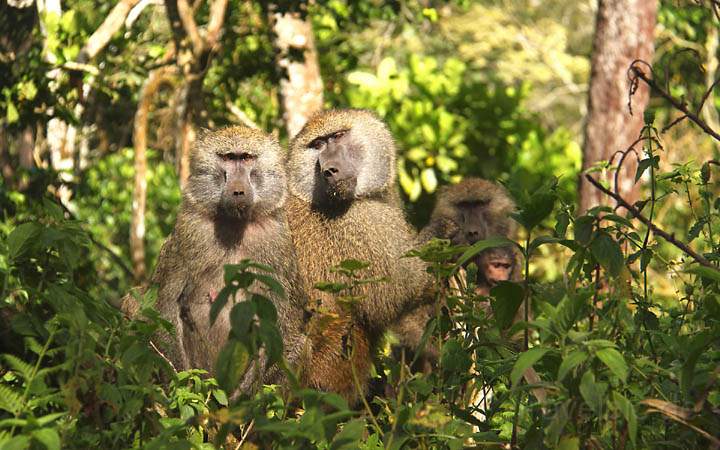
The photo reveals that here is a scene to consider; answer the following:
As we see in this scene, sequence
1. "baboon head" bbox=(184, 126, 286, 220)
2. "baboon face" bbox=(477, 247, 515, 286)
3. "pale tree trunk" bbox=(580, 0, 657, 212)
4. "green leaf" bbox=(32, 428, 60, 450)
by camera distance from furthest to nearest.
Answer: "pale tree trunk" bbox=(580, 0, 657, 212) < "baboon face" bbox=(477, 247, 515, 286) < "baboon head" bbox=(184, 126, 286, 220) < "green leaf" bbox=(32, 428, 60, 450)

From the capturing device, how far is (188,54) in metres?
7.35

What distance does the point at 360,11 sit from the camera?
859 centimetres

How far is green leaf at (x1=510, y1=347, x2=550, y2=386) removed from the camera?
2.72 metres

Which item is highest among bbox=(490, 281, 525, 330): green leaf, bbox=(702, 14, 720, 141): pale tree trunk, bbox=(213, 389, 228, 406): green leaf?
bbox=(702, 14, 720, 141): pale tree trunk

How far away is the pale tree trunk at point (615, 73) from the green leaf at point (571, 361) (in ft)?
20.4

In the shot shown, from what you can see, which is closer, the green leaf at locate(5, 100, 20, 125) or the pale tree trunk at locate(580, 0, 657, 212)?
the green leaf at locate(5, 100, 20, 125)

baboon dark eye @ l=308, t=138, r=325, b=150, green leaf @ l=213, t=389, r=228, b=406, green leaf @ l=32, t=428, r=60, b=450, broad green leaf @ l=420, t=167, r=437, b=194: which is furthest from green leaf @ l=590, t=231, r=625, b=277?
broad green leaf @ l=420, t=167, r=437, b=194

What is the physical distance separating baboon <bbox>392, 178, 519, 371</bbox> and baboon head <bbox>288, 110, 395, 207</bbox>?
0.67 m

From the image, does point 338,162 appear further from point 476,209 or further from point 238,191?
point 476,209

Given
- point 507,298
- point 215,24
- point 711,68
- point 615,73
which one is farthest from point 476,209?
point 711,68

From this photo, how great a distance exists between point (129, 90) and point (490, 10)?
757 inches

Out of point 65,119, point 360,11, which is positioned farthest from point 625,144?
point 65,119

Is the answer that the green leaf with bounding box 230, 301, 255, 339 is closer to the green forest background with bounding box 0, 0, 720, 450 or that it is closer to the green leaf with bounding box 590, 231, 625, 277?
the green forest background with bounding box 0, 0, 720, 450

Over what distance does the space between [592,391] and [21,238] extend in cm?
174
